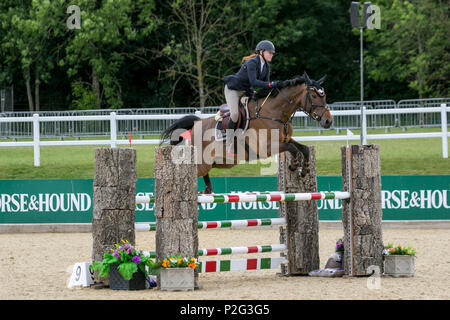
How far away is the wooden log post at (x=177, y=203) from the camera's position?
6.54 m

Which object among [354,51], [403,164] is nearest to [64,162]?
[403,164]

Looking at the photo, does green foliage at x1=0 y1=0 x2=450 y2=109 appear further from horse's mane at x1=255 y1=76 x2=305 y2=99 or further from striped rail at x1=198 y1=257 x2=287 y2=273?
striped rail at x1=198 y1=257 x2=287 y2=273

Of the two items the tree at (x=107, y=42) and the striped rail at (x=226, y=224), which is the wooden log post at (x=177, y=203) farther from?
the tree at (x=107, y=42)

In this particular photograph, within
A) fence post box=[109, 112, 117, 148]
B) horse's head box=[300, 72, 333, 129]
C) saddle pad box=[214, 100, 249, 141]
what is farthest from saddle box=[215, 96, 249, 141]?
fence post box=[109, 112, 117, 148]

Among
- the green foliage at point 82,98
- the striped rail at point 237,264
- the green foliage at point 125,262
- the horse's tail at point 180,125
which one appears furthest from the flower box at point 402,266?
the green foliage at point 82,98

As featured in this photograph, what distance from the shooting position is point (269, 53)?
829 centimetres

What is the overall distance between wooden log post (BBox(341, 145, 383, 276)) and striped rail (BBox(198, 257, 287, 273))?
2.61ft

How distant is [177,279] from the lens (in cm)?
650

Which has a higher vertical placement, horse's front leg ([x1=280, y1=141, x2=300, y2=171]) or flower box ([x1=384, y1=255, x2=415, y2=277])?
horse's front leg ([x1=280, y1=141, x2=300, y2=171])

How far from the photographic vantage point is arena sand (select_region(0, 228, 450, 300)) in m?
6.28

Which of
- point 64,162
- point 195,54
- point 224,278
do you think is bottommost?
point 224,278

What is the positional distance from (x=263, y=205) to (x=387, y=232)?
205cm

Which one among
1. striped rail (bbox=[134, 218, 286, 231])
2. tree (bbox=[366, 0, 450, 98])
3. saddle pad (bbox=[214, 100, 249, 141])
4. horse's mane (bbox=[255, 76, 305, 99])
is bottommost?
striped rail (bbox=[134, 218, 286, 231])

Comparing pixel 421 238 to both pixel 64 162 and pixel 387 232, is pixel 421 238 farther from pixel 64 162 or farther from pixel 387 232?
pixel 64 162
